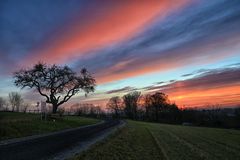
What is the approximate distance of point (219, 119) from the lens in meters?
82.1

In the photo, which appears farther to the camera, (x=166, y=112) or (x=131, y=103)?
(x=131, y=103)

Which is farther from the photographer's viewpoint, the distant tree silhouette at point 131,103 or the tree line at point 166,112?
the distant tree silhouette at point 131,103

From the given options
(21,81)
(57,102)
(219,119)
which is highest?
(21,81)

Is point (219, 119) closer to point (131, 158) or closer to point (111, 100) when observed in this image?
point (131, 158)

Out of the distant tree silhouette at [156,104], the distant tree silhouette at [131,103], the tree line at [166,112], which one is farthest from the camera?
the distant tree silhouette at [131,103]

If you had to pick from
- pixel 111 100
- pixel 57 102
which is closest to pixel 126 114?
pixel 111 100

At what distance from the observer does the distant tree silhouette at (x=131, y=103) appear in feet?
481

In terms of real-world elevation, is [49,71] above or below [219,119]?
above

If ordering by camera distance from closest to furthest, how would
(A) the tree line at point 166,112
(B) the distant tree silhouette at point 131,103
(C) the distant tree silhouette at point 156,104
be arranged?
(A) the tree line at point 166,112 < (C) the distant tree silhouette at point 156,104 < (B) the distant tree silhouette at point 131,103

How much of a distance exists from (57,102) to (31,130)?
3488 cm

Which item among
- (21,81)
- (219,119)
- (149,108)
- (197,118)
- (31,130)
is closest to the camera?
(31,130)

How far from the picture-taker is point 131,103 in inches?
5999

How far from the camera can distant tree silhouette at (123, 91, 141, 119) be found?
481 ft

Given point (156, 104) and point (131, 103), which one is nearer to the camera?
point (156, 104)
